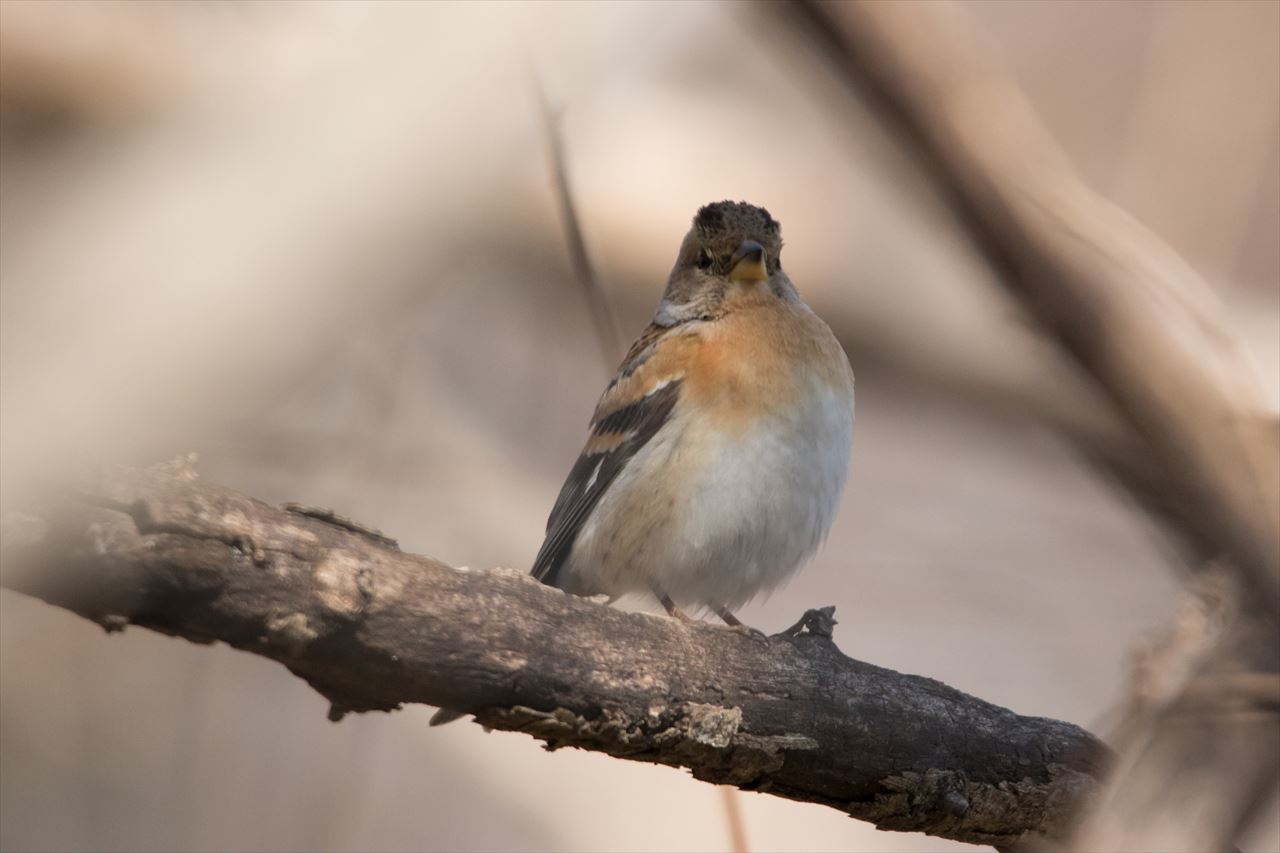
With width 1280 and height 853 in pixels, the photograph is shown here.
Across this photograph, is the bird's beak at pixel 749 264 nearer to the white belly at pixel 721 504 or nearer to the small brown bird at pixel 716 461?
the small brown bird at pixel 716 461

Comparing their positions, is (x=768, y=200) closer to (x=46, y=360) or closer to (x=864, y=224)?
(x=864, y=224)

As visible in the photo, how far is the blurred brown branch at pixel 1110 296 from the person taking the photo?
7.50 feet

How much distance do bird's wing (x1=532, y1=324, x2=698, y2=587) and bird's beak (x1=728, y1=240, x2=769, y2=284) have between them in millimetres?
230

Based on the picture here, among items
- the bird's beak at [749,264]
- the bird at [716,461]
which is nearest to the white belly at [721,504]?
the bird at [716,461]

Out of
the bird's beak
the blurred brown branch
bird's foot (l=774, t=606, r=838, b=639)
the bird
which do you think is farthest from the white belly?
the blurred brown branch

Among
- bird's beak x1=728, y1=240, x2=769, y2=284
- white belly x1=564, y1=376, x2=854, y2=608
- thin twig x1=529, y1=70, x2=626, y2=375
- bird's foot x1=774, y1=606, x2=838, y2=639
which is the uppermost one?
bird's beak x1=728, y1=240, x2=769, y2=284

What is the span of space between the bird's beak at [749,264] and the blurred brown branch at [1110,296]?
1.16 m

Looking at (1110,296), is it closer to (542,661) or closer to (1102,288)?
(1102,288)

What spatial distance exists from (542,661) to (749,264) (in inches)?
78.1

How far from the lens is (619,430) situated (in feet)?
12.3

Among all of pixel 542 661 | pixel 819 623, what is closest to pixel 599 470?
pixel 819 623

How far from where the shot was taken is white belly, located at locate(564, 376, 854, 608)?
3465 mm

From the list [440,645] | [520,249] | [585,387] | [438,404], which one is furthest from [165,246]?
[585,387]

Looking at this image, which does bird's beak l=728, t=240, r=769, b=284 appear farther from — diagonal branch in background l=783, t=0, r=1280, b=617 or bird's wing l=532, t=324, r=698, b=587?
diagonal branch in background l=783, t=0, r=1280, b=617
